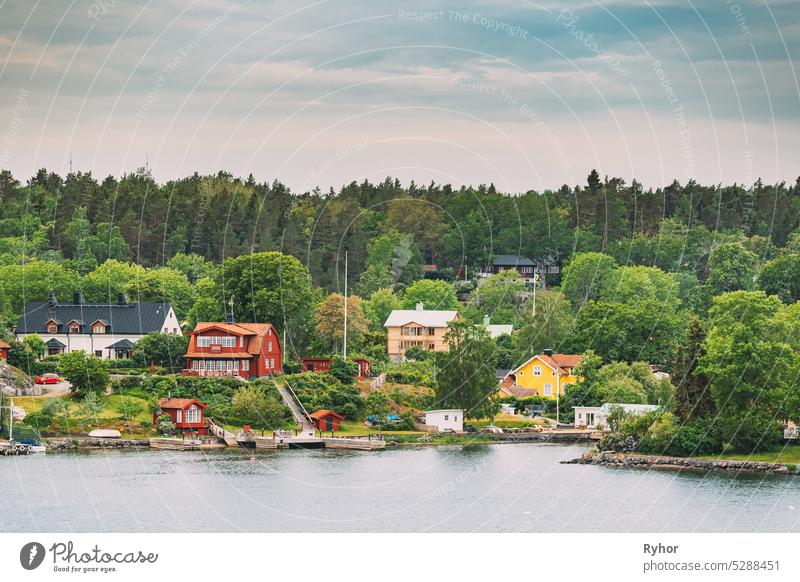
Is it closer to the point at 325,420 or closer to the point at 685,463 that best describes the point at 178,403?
the point at 325,420

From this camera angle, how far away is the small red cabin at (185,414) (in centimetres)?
6022

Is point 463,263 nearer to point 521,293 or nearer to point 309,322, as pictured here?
point 521,293

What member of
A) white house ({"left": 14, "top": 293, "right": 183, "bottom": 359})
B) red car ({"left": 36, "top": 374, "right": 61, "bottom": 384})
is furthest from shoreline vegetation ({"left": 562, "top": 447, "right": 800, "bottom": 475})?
white house ({"left": 14, "top": 293, "right": 183, "bottom": 359})

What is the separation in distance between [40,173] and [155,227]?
2007cm

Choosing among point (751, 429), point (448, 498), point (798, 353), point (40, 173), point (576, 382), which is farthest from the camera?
point (40, 173)

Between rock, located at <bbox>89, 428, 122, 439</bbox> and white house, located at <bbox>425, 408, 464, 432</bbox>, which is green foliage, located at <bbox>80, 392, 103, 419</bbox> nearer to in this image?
rock, located at <bbox>89, 428, 122, 439</bbox>

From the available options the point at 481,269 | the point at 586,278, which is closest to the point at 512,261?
the point at 481,269

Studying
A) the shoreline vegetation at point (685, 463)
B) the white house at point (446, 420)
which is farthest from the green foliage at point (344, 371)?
the shoreline vegetation at point (685, 463)

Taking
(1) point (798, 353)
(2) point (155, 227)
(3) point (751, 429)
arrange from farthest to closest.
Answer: (2) point (155, 227)
(1) point (798, 353)
(3) point (751, 429)

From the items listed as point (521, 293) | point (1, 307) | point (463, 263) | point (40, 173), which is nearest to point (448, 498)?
point (1, 307)

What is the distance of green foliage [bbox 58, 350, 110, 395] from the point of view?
6050 centimetres

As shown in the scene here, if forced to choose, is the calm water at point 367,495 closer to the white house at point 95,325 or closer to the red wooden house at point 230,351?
the red wooden house at point 230,351

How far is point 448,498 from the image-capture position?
48.6 meters

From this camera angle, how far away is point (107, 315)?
242ft
